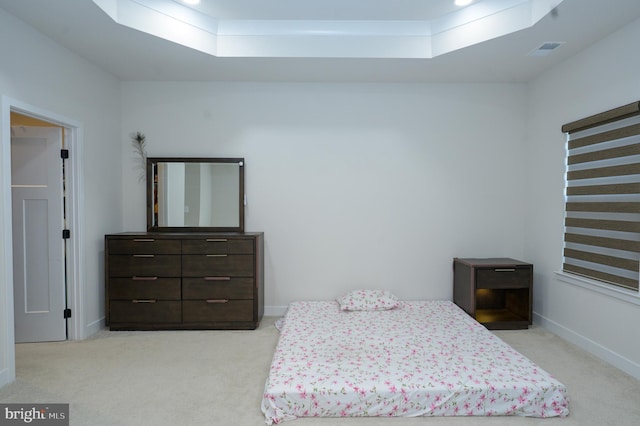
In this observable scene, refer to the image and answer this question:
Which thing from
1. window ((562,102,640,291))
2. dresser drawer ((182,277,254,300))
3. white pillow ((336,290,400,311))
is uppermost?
window ((562,102,640,291))

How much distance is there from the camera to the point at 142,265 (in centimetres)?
356

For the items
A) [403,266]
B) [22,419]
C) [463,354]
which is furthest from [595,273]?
[22,419]

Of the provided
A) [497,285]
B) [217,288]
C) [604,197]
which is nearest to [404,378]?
[497,285]

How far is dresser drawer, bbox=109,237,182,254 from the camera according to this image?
3559 millimetres

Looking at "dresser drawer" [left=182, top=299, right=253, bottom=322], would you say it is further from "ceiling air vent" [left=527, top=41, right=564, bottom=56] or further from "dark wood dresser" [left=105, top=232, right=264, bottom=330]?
"ceiling air vent" [left=527, top=41, right=564, bottom=56]

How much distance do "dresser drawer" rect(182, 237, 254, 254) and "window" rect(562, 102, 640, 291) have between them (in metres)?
2.97

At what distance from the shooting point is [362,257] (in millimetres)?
4082

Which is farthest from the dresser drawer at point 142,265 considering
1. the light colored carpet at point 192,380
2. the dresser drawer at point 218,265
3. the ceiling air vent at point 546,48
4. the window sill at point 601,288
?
the ceiling air vent at point 546,48

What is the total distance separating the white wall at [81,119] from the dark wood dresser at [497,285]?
366 centimetres

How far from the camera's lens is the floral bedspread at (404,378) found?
7.11 feet

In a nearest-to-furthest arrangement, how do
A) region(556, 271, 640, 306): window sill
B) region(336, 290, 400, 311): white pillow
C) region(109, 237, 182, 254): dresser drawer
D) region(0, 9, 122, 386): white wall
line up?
region(0, 9, 122, 386): white wall → region(556, 271, 640, 306): window sill → region(109, 237, 182, 254): dresser drawer → region(336, 290, 400, 311): white pillow

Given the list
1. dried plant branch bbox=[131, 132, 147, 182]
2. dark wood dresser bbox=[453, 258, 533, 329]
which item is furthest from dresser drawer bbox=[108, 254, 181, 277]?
dark wood dresser bbox=[453, 258, 533, 329]

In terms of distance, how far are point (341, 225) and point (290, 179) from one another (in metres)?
0.76
